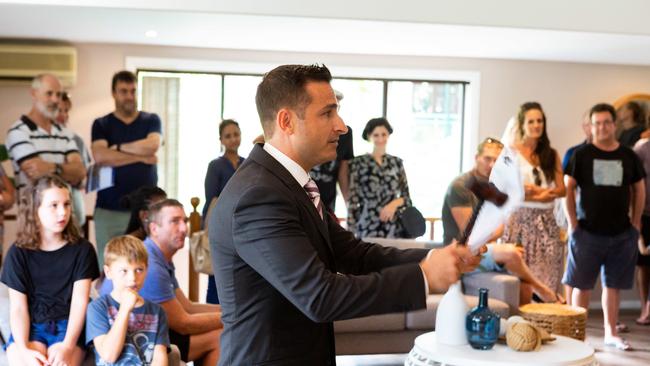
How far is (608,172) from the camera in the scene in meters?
5.45

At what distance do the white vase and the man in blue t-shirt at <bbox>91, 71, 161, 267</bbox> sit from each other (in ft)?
7.12

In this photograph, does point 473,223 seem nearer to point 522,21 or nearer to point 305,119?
point 305,119

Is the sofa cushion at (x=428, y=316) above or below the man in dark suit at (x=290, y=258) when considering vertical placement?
below

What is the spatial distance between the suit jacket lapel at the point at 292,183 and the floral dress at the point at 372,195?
3.75 metres

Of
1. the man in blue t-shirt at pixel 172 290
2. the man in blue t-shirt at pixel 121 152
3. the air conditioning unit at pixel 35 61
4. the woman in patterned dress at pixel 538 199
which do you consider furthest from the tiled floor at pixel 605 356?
the air conditioning unit at pixel 35 61

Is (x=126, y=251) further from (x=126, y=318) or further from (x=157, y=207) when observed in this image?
(x=157, y=207)

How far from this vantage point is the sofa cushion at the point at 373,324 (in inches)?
187

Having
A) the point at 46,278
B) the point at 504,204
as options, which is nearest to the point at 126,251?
the point at 46,278

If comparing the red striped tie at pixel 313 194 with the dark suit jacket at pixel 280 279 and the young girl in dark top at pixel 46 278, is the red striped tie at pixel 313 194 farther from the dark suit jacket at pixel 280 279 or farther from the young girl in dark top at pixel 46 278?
the young girl in dark top at pixel 46 278

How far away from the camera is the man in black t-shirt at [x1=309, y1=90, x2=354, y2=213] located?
5352mm

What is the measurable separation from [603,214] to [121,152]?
2950mm

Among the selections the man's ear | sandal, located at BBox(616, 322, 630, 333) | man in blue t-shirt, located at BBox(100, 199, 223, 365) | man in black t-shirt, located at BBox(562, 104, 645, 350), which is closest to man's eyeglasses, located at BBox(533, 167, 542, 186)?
man in black t-shirt, located at BBox(562, 104, 645, 350)

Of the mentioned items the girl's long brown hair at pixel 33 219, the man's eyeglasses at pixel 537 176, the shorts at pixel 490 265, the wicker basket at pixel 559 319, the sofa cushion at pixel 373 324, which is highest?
the man's eyeglasses at pixel 537 176

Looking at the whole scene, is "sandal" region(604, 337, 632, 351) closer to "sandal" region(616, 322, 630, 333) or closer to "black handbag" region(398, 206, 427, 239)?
"sandal" region(616, 322, 630, 333)
